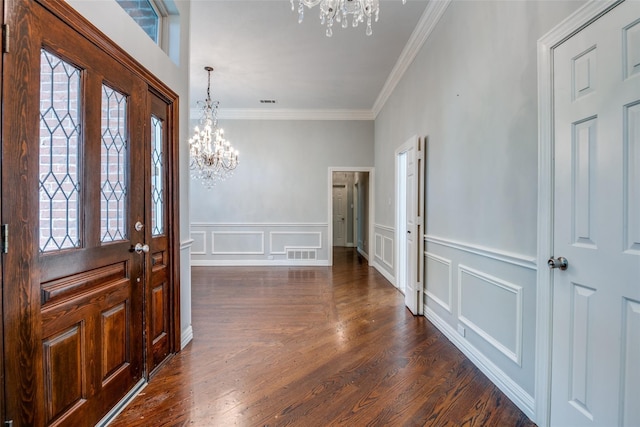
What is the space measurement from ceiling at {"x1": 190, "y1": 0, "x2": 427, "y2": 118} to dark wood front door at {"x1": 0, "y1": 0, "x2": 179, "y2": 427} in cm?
163

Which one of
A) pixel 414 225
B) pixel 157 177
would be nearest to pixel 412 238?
pixel 414 225

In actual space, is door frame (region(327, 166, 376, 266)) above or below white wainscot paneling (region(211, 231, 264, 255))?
above

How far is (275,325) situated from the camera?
292 centimetres

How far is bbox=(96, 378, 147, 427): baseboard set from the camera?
1.57 metres

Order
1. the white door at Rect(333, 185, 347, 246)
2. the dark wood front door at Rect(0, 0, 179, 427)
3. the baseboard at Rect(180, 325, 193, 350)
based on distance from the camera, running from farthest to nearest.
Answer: the white door at Rect(333, 185, 347, 246), the baseboard at Rect(180, 325, 193, 350), the dark wood front door at Rect(0, 0, 179, 427)

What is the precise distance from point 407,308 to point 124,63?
3357 millimetres

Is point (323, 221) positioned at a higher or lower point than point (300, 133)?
lower

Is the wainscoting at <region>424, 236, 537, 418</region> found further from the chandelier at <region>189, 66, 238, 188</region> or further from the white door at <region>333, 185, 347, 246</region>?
the white door at <region>333, 185, 347, 246</region>

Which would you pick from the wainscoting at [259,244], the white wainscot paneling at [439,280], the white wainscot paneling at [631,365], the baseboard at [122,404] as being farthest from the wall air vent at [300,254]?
the white wainscot paneling at [631,365]

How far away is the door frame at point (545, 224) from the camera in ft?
4.94

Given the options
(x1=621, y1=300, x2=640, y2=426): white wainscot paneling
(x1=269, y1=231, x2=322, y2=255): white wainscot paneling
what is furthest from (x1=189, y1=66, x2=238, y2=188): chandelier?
(x1=621, y1=300, x2=640, y2=426): white wainscot paneling

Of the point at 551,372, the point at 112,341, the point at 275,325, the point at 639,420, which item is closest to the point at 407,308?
the point at 275,325

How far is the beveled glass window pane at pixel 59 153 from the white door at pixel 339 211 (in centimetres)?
837

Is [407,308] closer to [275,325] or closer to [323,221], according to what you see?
[275,325]
